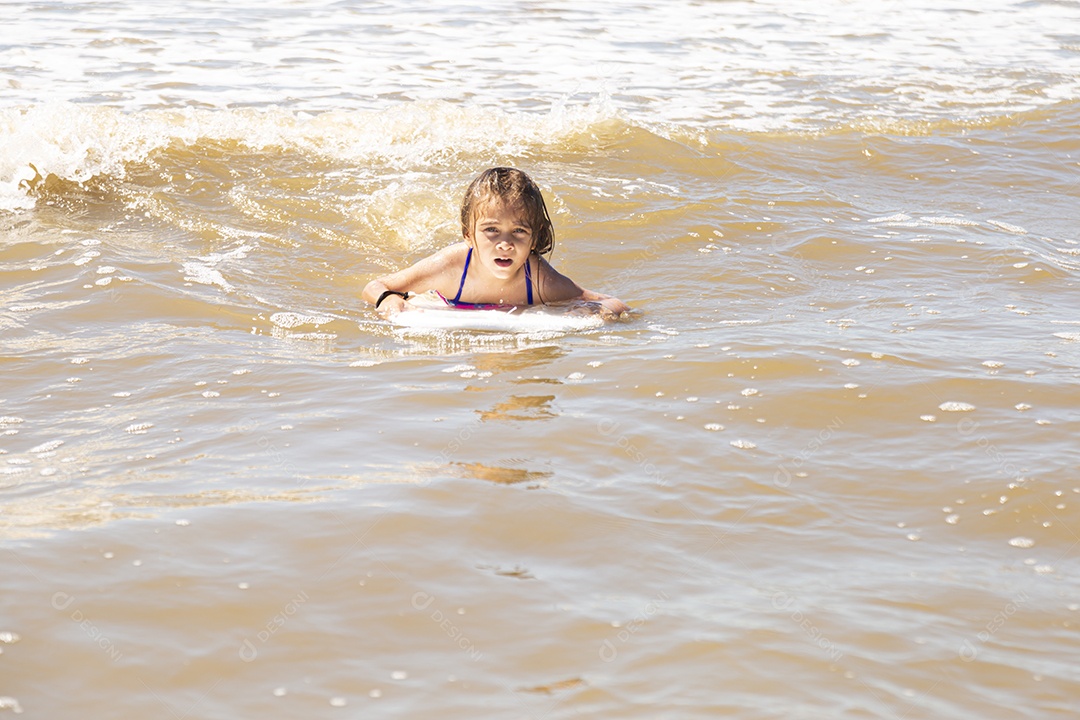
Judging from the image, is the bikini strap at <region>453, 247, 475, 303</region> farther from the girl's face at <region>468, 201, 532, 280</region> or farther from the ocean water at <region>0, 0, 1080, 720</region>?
the ocean water at <region>0, 0, 1080, 720</region>

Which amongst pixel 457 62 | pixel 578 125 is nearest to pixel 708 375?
pixel 578 125

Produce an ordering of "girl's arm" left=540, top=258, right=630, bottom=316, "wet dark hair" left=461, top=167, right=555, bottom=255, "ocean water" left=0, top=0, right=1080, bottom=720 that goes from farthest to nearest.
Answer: "girl's arm" left=540, top=258, right=630, bottom=316 → "wet dark hair" left=461, top=167, right=555, bottom=255 → "ocean water" left=0, top=0, right=1080, bottom=720

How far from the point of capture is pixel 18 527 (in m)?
3.45

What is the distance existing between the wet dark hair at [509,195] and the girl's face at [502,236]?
0.03 meters

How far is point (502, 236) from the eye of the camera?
20.0 ft

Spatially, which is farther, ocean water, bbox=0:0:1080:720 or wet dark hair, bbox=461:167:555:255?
wet dark hair, bbox=461:167:555:255

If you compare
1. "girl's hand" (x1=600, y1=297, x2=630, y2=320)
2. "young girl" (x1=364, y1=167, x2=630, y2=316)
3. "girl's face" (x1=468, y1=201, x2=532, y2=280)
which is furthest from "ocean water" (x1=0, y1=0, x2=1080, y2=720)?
"girl's face" (x1=468, y1=201, x2=532, y2=280)

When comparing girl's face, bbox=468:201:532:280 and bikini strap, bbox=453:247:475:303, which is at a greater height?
girl's face, bbox=468:201:532:280

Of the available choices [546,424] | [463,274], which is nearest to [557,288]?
[463,274]

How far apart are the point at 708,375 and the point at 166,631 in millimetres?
2666

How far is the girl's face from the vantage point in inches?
238

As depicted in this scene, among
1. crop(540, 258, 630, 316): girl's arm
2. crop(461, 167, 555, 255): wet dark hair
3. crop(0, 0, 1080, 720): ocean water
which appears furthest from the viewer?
crop(540, 258, 630, 316): girl's arm

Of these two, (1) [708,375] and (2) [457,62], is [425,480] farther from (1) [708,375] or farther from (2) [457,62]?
(2) [457,62]

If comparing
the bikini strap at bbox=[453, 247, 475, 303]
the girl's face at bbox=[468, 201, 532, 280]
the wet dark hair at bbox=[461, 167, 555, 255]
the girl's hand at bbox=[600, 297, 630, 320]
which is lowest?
the girl's hand at bbox=[600, 297, 630, 320]
